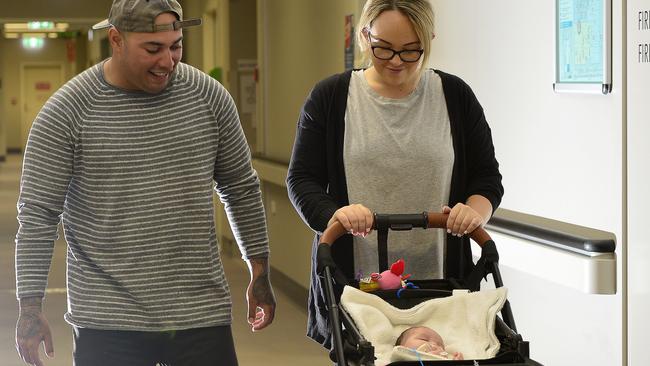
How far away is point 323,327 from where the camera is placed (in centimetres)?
280

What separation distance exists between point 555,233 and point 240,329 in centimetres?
411

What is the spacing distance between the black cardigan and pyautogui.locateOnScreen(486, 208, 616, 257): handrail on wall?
923 millimetres

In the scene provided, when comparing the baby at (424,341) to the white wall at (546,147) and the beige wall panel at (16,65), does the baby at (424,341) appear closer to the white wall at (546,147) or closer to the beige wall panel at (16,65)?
the white wall at (546,147)

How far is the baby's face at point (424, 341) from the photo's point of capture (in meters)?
2.38

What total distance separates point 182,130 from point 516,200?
2396mm

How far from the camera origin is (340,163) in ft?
9.14

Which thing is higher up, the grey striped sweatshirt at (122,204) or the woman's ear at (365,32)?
the woman's ear at (365,32)

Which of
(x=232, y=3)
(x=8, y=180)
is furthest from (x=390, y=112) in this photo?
(x=8, y=180)

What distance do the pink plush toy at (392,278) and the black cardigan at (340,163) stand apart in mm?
201

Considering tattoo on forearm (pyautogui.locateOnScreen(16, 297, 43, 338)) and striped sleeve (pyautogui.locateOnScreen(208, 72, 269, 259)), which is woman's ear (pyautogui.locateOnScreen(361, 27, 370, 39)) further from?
tattoo on forearm (pyautogui.locateOnScreen(16, 297, 43, 338))

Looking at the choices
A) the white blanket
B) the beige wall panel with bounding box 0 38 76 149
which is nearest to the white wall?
the white blanket

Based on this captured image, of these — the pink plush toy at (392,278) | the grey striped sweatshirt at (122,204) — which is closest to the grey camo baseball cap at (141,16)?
the grey striped sweatshirt at (122,204)

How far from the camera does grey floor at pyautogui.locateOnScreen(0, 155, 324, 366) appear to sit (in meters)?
6.70
